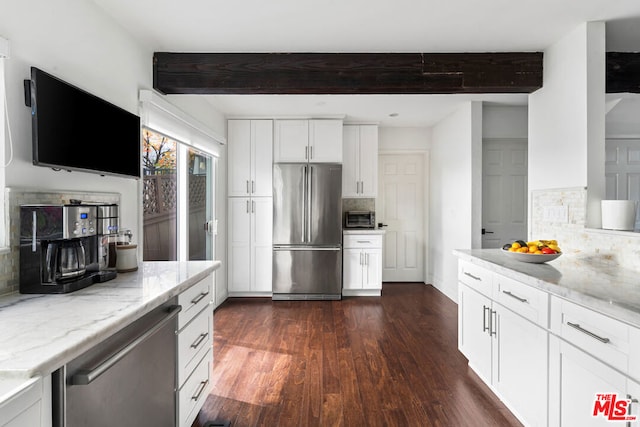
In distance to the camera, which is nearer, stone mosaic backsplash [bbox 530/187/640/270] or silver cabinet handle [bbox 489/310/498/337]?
stone mosaic backsplash [bbox 530/187/640/270]

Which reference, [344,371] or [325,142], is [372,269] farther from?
[344,371]

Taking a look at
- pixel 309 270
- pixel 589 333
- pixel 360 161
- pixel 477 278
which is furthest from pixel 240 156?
pixel 589 333

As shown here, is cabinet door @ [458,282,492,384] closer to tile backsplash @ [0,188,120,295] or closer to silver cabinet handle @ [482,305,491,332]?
silver cabinet handle @ [482,305,491,332]

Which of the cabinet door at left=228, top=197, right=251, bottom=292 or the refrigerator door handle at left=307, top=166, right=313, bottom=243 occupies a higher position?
the refrigerator door handle at left=307, top=166, right=313, bottom=243

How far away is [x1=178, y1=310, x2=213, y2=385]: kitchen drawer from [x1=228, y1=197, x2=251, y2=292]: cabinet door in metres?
2.35

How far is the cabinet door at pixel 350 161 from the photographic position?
460 centimetres

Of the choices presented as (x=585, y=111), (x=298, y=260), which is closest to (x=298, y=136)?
(x=298, y=260)

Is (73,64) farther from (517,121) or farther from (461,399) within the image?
(517,121)

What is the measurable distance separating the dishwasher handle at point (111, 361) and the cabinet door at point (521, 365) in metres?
1.83

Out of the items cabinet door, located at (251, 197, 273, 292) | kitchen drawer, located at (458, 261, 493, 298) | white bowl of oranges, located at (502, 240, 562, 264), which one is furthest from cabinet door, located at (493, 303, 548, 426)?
cabinet door, located at (251, 197, 273, 292)

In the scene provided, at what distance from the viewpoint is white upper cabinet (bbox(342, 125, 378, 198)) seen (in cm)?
460

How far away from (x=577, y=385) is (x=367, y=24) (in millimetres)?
2367

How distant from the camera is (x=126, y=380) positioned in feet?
3.84

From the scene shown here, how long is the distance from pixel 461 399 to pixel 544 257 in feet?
3.52
